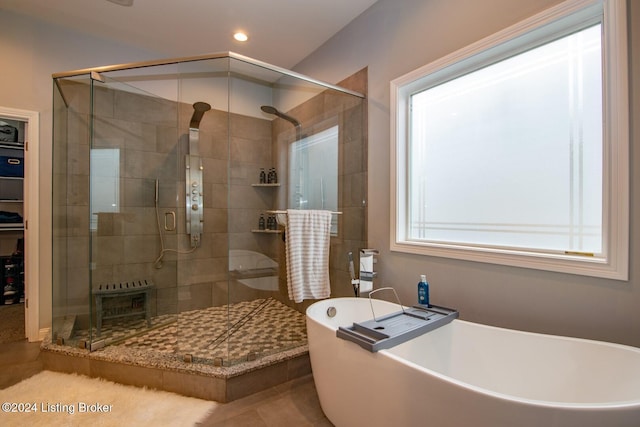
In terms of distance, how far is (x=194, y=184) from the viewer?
2982 mm

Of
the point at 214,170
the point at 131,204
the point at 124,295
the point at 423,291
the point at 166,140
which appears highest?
the point at 166,140

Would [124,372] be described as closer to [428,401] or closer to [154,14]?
[428,401]

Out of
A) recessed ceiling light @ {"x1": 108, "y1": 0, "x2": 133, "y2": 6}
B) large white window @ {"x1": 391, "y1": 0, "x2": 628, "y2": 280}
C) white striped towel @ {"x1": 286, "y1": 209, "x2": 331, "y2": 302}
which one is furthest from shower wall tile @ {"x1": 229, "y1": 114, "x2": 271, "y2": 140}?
large white window @ {"x1": 391, "y1": 0, "x2": 628, "y2": 280}

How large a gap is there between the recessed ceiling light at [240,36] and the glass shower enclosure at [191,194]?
572 millimetres

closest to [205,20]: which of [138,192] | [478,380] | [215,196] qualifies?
[215,196]

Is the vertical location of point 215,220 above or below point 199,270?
above

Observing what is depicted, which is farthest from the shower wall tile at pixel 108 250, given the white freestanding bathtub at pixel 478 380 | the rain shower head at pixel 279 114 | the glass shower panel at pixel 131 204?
the white freestanding bathtub at pixel 478 380

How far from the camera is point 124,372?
197cm

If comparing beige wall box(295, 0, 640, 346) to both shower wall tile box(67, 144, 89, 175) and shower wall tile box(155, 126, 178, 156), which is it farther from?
shower wall tile box(67, 144, 89, 175)

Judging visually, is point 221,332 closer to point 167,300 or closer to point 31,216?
point 167,300

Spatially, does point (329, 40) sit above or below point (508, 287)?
above

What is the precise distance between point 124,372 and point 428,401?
1955 mm

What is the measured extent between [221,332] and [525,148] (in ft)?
8.29

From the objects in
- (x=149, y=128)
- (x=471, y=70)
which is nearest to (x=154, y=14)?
(x=149, y=128)
